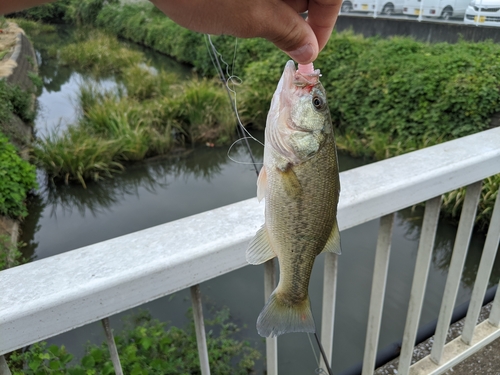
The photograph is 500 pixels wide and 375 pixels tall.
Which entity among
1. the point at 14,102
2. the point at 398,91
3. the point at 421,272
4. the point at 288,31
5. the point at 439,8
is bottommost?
the point at 14,102

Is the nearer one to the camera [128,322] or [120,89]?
[128,322]

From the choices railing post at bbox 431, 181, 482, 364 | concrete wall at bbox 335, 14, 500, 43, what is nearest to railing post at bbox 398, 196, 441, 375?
railing post at bbox 431, 181, 482, 364

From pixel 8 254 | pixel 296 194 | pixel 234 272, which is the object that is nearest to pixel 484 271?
pixel 296 194

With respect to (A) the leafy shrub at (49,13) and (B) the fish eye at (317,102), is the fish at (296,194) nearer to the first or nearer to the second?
(B) the fish eye at (317,102)

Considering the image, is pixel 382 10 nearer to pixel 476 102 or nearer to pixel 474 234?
pixel 476 102

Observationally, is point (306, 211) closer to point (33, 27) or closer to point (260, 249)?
point (260, 249)

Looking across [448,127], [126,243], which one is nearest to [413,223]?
[448,127]
